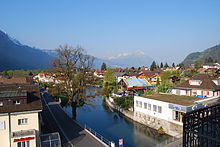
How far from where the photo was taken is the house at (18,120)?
559 inches

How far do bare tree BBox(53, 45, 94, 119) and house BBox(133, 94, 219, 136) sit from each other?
32.3 feet

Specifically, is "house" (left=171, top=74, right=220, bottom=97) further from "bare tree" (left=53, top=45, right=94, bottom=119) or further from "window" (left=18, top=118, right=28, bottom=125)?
"window" (left=18, top=118, right=28, bottom=125)

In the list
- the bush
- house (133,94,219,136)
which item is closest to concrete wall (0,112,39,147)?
house (133,94,219,136)

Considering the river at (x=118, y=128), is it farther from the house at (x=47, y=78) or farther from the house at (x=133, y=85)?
the house at (x=133, y=85)

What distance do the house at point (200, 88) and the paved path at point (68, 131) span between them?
21805 millimetres

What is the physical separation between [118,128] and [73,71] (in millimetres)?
10640

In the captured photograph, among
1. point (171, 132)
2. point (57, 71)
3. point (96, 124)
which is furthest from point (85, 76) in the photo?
point (171, 132)

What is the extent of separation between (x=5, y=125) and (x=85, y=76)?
12528mm

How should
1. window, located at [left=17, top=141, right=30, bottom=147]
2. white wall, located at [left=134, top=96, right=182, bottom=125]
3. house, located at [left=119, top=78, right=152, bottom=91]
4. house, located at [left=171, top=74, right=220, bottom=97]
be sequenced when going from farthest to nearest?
1. house, located at [left=119, top=78, right=152, bottom=91]
2. house, located at [left=171, top=74, right=220, bottom=97]
3. white wall, located at [left=134, top=96, right=182, bottom=125]
4. window, located at [left=17, top=141, right=30, bottom=147]

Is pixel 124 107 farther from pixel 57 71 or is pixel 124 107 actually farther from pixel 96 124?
pixel 57 71

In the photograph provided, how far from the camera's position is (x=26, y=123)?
49.6 ft

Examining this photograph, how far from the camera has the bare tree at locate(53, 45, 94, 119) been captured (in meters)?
24.2

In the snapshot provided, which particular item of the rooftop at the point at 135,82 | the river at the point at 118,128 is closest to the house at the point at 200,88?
the river at the point at 118,128

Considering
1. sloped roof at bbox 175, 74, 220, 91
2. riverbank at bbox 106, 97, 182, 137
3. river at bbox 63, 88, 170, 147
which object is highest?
sloped roof at bbox 175, 74, 220, 91
